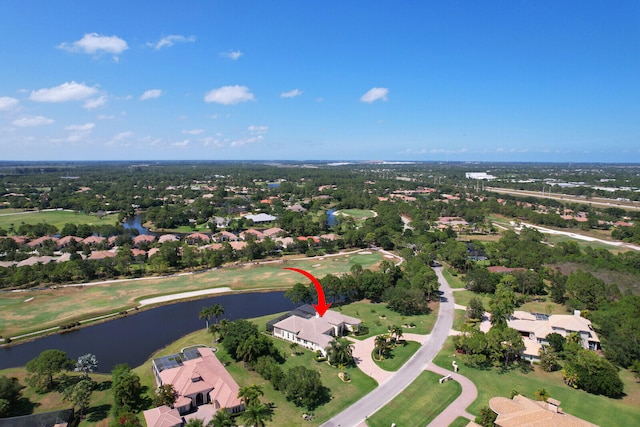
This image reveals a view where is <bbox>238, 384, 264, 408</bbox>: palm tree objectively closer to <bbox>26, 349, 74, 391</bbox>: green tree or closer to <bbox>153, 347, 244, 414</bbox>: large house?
<bbox>153, 347, 244, 414</bbox>: large house

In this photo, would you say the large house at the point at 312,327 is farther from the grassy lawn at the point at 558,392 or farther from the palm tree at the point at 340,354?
the grassy lawn at the point at 558,392

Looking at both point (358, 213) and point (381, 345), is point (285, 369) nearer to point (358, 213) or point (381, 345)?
point (381, 345)

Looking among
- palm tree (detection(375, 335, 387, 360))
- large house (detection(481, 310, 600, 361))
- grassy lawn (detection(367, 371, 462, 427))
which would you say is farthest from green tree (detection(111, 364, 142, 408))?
large house (detection(481, 310, 600, 361))

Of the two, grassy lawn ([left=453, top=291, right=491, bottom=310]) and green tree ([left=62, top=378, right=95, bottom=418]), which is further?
grassy lawn ([left=453, top=291, right=491, bottom=310])

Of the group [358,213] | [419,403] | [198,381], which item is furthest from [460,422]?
[358,213]

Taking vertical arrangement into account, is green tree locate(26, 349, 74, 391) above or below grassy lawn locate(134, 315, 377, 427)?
above

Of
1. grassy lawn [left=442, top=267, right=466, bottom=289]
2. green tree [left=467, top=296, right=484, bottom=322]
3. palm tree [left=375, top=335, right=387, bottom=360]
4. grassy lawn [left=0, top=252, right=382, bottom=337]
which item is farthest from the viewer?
grassy lawn [left=442, top=267, right=466, bottom=289]

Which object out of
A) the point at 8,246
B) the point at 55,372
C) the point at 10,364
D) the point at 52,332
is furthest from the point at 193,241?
→ the point at 55,372

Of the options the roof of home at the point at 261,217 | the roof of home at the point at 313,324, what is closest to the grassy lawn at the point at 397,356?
the roof of home at the point at 313,324
